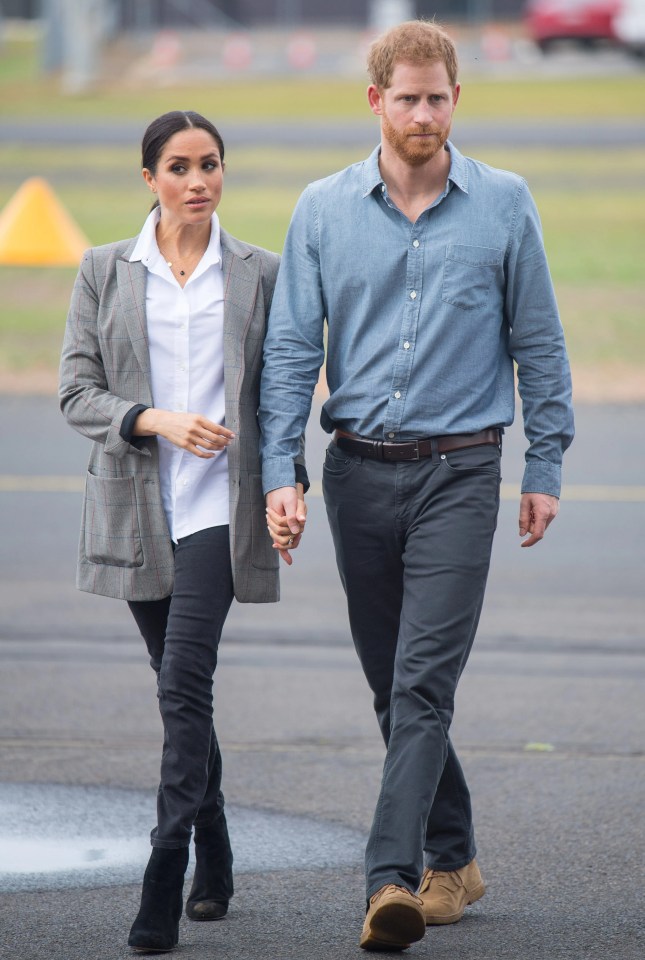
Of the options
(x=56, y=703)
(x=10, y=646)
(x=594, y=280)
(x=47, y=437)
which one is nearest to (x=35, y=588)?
(x=10, y=646)

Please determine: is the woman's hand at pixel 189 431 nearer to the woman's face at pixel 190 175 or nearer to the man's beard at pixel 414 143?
the woman's face at pixel 190 175

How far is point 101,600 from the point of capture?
7.55 meters

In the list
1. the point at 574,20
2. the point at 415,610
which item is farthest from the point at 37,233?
the point at 574,20

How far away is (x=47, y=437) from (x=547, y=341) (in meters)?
7.62

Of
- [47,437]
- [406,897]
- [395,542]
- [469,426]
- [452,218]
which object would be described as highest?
[452,218]

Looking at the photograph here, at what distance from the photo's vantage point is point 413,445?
3.95 metres

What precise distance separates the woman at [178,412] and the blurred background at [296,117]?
8740mm

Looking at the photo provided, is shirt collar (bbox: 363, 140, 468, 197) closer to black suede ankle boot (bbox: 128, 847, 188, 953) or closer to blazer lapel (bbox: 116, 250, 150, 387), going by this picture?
blazer lapel (bbox: 116, 250, 150, 387)

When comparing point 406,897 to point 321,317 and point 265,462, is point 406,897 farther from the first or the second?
point 321,317

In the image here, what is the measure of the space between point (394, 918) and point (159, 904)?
55 centimetres

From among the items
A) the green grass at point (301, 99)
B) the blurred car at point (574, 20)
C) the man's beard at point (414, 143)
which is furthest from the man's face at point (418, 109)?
the blurred car at point (574, 20)

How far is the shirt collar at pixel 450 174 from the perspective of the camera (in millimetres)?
4008

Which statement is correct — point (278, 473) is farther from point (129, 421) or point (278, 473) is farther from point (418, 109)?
point (418, 109)

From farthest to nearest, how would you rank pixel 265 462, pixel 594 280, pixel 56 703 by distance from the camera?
1. pixel 594 280
2. pixel 56 703
3. pixel 265 462
